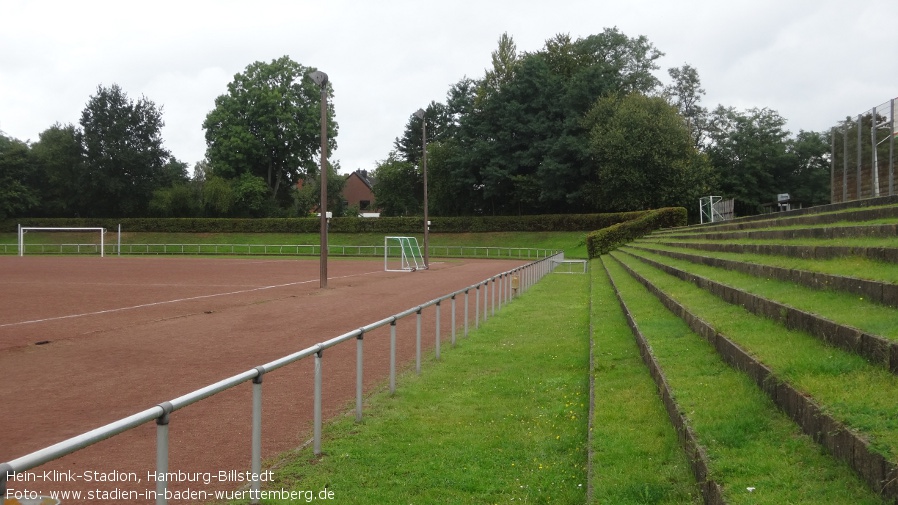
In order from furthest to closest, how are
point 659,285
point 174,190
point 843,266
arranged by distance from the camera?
point 174,190, point 659,285, point 843,266

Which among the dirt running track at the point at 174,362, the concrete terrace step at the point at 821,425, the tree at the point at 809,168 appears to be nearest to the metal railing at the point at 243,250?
the tree at the point at 809,168

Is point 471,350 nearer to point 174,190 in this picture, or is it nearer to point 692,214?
point 692,214

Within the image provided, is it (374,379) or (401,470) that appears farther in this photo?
(374,379)

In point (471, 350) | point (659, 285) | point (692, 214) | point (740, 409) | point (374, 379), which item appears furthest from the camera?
point (692, 214)

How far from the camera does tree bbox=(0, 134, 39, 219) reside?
70188 mm

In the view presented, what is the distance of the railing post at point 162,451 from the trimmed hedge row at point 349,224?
55.6 meters

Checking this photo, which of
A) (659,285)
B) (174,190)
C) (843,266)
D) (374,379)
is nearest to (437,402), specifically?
(374,379)

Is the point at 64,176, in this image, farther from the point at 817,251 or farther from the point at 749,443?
the point at 749,443

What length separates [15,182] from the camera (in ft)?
233

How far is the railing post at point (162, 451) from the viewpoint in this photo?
161 inches

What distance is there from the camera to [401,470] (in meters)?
5.88

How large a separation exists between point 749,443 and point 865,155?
44.8 ft

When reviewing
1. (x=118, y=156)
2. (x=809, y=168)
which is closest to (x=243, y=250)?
(x=118, y=156)

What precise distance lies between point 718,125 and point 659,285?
2522 inches
